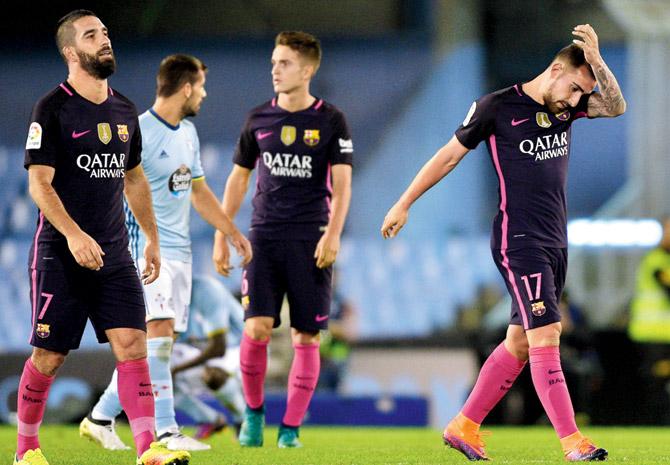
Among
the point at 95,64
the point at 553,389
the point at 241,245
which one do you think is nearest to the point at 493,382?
the point at 553,389

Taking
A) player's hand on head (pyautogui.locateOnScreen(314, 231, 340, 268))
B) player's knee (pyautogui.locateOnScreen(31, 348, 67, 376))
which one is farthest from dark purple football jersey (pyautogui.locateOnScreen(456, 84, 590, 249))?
player's knee (pyautogui.locateOnScreen(31, 348, 67, 376))

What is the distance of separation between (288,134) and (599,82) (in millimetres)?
2020

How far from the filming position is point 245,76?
17172 mm

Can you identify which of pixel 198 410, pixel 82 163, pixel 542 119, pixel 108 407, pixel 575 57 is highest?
pixel 575 57

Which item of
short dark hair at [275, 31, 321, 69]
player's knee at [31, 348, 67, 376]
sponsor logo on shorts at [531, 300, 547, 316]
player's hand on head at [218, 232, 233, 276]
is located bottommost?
player's knee at [31, 348, 67, 376]

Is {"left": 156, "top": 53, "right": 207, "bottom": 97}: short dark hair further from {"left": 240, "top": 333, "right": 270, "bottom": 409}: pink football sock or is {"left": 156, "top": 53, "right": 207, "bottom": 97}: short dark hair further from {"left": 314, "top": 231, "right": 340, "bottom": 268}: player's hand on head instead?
{"left": 240, "top": 333, "right": 270, "bottom": 409}: pink football sock

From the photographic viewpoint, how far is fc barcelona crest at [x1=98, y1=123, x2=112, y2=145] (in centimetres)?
497

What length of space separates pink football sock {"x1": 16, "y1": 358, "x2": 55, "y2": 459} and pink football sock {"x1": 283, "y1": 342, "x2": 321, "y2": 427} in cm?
195

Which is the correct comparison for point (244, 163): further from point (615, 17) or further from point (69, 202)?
point (615, 17)

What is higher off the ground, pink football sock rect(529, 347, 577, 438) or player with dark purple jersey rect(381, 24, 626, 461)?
player with dark purple jersey rect(381, 24, 626, 461)

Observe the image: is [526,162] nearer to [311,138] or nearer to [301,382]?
[311,138]

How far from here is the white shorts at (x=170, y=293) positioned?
6.55 meters

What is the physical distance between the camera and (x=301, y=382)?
683 cm

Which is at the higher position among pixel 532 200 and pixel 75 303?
pixel 532 200
